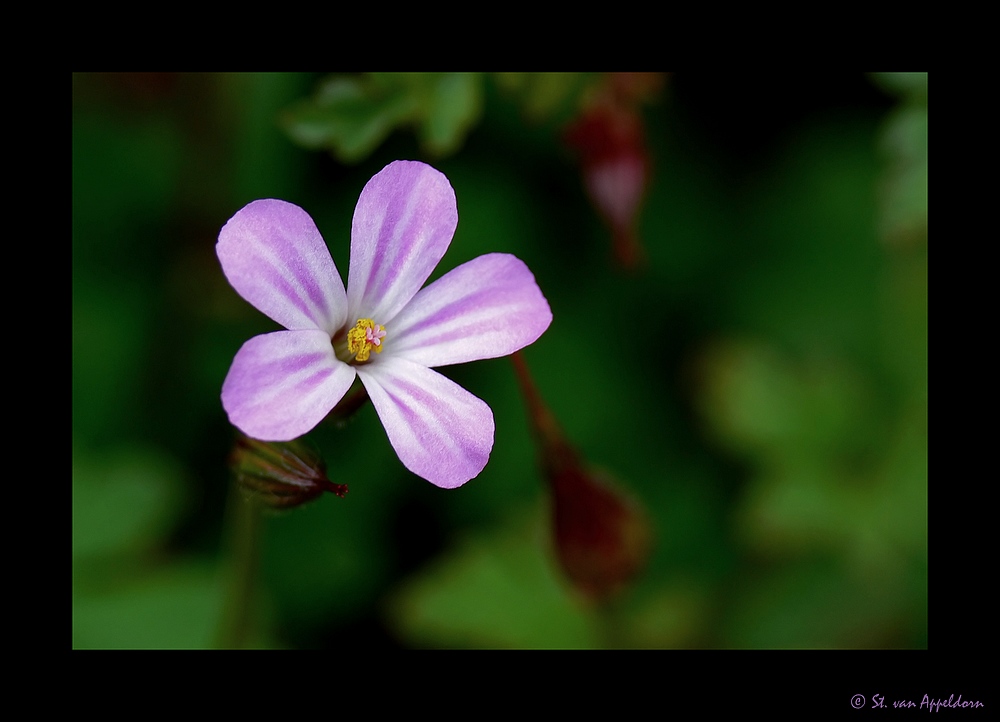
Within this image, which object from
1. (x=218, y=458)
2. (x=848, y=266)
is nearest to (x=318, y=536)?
(x=218, y=458)

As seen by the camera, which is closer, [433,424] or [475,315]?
[433,424]

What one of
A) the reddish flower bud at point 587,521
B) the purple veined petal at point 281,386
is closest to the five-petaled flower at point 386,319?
the purple veined petal at point 281,386

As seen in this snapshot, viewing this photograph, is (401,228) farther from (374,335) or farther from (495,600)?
(495,600)

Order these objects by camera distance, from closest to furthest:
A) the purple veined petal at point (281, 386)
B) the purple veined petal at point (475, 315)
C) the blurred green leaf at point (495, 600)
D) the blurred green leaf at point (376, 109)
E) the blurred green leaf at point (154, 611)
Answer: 1. the purple veined petal at point (281, 386)
2. the purple veined petal at point (475, 315)
3. the blurred green leaf at point (376, 109)
4. the blurred green leaf at point (154, 611)
5. the blurred green leaf at point (495, 600)

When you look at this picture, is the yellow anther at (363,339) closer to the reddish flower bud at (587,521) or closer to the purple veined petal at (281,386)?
the purple veined petal at (281,386)

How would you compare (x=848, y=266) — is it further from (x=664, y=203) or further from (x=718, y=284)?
(x=664, y=203)

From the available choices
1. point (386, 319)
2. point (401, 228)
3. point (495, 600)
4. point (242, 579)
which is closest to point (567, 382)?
point (495, 600)
